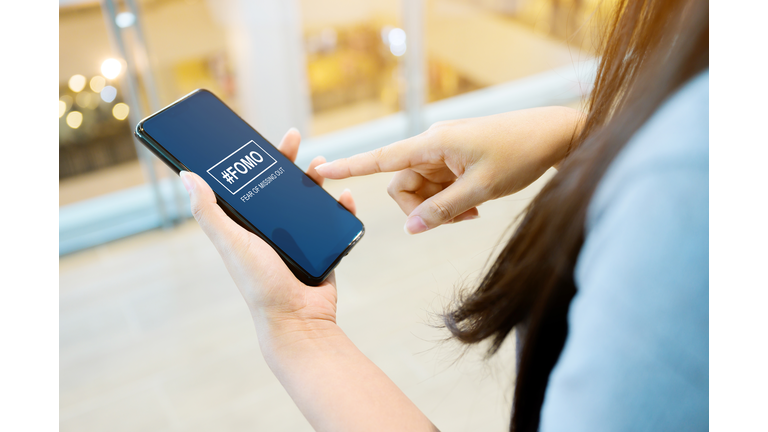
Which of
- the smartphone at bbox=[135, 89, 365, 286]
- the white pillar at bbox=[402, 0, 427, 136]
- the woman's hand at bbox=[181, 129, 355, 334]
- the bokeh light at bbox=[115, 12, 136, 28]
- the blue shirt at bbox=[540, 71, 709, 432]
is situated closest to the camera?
the blue shirt at bbox=[540, 71, 709, 432]

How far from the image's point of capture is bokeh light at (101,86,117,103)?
1807 millimetres

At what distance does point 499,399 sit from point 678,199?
1.22 m

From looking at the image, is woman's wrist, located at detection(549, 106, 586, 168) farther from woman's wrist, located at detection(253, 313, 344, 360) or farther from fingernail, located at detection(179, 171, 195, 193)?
fingernail, located at detection(179, 171, 195, 193)

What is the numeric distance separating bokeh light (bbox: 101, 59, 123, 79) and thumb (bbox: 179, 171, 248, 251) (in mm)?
1336

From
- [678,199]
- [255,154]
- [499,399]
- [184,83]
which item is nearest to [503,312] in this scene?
[678,199]

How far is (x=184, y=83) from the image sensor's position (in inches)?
78.0

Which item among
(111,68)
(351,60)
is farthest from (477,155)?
(351,60)

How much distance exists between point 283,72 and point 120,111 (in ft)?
2.22

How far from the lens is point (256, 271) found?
64 centimetres

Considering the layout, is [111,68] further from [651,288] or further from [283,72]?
[651,288]

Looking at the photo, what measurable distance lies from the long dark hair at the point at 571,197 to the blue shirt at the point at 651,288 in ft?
0.06

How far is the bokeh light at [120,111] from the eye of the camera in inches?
72.3

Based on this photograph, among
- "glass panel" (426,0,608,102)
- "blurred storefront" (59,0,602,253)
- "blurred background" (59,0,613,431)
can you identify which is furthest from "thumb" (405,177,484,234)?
"glass panel" (426,0,608,102)
